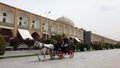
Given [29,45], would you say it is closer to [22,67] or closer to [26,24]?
[26,24]

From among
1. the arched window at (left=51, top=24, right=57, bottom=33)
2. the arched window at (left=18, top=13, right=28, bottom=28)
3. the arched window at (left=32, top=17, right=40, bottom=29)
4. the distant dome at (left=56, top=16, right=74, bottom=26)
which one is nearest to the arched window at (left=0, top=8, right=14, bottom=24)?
the arched window at (left=18, top=13, right=28, bottom=28)

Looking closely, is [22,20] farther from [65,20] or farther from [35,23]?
[65,20]

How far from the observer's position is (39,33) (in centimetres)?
4750

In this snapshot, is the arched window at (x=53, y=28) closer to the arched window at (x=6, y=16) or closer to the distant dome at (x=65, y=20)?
the arched window at (x=6, y=16)

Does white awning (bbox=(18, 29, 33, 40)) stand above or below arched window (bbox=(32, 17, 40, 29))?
below

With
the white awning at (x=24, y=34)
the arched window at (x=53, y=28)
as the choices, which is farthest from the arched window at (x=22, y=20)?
the arched window at (x=53, y=28)

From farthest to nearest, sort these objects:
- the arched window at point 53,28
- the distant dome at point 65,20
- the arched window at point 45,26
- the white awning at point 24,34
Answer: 1. the distant dome at point 65,20
2. the arched window at point 53,28
3. the arched window at point 45,26
4. the white awning at point 24,34

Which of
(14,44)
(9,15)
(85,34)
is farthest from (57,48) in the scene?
(85,34)

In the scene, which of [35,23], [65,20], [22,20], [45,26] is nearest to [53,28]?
[45,26]

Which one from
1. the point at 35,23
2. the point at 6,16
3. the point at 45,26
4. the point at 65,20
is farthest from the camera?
the point at 65,20

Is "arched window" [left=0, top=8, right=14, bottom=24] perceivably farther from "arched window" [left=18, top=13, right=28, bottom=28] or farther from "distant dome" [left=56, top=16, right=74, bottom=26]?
"distant dome" [left=56, top=16, right=74, bottom=26]

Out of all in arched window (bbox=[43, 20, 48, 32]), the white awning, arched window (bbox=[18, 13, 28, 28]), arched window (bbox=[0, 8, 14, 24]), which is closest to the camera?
arched window (bbox=[0, 8, 14, 24])

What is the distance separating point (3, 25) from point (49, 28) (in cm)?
1657

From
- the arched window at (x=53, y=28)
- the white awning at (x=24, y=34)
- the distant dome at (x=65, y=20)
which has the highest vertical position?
the distant dome at (x=65, y=20)
